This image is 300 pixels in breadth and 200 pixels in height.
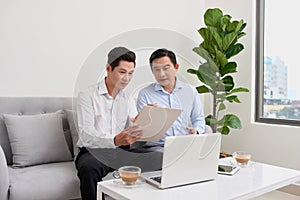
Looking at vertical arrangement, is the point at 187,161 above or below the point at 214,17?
below

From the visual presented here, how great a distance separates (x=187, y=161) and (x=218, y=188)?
175mm

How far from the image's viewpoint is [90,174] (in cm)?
169

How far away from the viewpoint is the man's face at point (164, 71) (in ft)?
6.31

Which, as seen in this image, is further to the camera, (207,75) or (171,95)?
(207,75)

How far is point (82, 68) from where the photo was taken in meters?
2.53

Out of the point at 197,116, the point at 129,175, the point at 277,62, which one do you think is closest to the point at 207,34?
the point at 277,62

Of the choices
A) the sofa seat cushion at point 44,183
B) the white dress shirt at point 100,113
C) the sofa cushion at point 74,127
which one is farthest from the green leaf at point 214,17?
the sofa seat cushion at point 44,183

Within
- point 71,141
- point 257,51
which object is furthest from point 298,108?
point 71,141

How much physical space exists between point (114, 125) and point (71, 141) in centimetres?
52

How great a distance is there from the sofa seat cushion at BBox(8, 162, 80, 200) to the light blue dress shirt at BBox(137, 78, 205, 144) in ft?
1.83

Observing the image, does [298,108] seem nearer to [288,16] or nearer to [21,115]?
[288,16]

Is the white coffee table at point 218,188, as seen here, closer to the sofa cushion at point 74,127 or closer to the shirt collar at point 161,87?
the shirt collar at point 161,87

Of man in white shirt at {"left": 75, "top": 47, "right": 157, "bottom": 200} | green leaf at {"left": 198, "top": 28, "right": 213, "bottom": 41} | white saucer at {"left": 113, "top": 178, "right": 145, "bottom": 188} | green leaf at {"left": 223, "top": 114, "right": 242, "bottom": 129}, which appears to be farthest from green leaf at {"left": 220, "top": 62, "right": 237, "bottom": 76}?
white saucer at {"left": 113, "top": 178, "right": 145, "bottom": 188}

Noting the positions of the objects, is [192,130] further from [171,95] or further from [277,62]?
[277,62]
